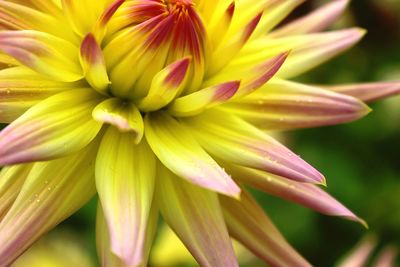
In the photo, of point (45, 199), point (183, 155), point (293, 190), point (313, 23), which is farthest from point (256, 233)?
point (313, 23)

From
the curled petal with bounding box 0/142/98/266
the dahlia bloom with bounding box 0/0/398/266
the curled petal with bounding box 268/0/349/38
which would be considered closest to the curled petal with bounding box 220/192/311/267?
the dahlia bloom with bounding box 0/0/398/266

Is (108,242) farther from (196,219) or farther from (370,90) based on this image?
(370,90)

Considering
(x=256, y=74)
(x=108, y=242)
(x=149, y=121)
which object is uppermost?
(x=256, y=74)

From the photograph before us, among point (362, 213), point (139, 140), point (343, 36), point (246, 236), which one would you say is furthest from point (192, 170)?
point (362, 213)

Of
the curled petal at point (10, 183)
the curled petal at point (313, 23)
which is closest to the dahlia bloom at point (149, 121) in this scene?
the curled petal at point (10, 183)

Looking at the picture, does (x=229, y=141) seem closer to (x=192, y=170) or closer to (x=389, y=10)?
(x=192, y=170)

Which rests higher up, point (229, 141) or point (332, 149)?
point (229, 141)
